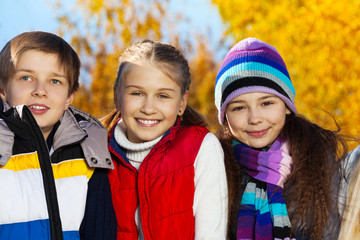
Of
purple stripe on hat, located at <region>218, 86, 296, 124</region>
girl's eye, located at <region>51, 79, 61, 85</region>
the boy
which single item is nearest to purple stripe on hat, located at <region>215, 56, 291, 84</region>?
purple stripe on hat, located at <region>218, 86, 296, 124</region>

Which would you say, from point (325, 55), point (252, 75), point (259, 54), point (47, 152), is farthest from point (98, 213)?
point (325, 55)

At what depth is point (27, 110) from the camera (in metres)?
2.37

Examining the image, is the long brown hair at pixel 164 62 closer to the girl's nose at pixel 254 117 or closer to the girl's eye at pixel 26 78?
the girl's nose at pixel 254 117

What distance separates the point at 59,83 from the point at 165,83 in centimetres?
57

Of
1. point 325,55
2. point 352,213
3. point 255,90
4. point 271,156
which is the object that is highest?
point 325,55

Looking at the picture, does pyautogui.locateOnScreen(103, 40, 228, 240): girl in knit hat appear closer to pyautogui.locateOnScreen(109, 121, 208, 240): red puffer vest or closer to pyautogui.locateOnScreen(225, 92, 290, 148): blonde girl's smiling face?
pyautogui.locateOnScreen(109, 121, 208, 240): red puffer vest

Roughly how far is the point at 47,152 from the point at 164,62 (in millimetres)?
834

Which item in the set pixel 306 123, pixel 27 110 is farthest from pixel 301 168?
pixel 27 110

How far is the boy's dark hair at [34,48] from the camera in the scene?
254cm

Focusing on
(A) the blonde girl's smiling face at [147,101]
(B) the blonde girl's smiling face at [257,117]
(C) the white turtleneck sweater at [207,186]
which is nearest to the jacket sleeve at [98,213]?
(C) the white turtleneck sweater at [207,186]

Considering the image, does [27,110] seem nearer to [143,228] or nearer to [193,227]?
[143,228]

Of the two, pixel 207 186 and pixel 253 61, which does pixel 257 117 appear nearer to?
pixel 253 61

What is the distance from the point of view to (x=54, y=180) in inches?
94.0

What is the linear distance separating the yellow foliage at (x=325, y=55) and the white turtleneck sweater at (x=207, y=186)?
4684 millimetres
